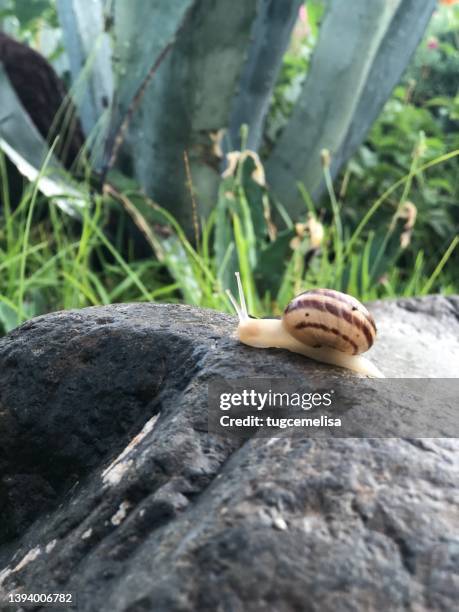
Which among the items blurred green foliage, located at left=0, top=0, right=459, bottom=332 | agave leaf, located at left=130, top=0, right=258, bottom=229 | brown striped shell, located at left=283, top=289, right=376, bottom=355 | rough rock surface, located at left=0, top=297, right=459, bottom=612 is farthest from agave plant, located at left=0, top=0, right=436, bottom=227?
brown striped shell, located at left=283, top=289, right=376, bottom=355

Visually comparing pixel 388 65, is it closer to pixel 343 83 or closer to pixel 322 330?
pixel 343 83

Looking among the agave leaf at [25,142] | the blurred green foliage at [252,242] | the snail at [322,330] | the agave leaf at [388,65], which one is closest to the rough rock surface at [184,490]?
the snail at [322,330]

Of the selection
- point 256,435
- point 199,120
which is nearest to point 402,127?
point 199,120

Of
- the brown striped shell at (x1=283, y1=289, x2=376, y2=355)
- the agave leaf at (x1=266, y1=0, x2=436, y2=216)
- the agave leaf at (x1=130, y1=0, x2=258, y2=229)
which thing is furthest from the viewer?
the agave leaf at (x1=266, y1=0, x2=436, y2=216)

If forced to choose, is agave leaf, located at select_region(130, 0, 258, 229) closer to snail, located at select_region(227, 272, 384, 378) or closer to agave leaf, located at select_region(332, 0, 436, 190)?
agave leaf, located at select_region(332, 0, 436, 190)

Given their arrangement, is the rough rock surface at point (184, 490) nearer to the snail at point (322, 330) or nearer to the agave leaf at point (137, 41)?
the snail at point (322, 330)

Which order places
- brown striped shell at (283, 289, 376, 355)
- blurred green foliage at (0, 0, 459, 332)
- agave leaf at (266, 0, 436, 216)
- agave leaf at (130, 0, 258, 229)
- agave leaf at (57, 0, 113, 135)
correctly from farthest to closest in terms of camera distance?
agave leaf at (57, 0, 113, 135)
agave leaf at (266, 0, 436, 216)
blurred green foliage at (0, 0, 459, 332)
agave leaf at (130, 0, 258, 229)
brown striped shell at (283, 289, 376, 355)

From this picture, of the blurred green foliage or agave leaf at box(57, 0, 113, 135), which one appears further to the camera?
agave leaf at box(57, 0, 113, 135)
